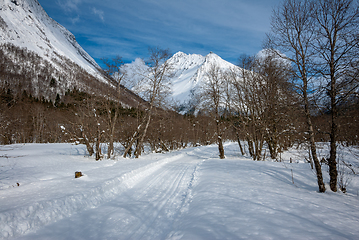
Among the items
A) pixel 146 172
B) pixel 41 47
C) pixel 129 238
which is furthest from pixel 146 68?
pixel 41 47

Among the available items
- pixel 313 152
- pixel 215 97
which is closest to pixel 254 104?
pixel 215 97


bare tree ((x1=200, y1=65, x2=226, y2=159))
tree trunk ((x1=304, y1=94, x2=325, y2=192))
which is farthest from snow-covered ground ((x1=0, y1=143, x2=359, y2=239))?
bare tree ((x1=200, y1=65, x2=226, y2=159))

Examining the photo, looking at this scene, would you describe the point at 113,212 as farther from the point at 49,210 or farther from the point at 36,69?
the point at 36,69

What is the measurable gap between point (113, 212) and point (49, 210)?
1.74 meters

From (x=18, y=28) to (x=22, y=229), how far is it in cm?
25054

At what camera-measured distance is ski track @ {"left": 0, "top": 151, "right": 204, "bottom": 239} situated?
393 cm

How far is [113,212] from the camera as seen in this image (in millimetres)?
4918

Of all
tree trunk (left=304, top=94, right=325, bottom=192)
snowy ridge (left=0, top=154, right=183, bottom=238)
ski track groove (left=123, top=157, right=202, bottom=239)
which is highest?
tree trunk (left=304, top=94, right=325, bottom=192)

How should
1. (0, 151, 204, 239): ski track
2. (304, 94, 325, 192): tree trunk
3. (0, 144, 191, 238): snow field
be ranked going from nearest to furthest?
(0, 151, 204, 239): ski track, (0, 144, 191, 238): snow field, (304, 94, 325, 192): tree trunk

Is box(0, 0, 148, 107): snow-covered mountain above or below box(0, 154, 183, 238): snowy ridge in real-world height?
above

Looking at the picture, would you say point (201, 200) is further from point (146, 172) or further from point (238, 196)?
point (146, 172)

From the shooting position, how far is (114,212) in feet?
16.1

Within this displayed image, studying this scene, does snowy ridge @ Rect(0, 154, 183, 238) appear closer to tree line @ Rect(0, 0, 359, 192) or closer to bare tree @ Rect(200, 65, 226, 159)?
tree line @ Rect(0, 0, 359, 192)

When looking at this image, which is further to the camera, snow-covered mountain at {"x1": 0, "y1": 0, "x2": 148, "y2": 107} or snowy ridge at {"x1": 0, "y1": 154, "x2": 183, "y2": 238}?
snow-covered mountain at {"x1": 0, "y1": 0, "x2": 148, "y2": 107}
